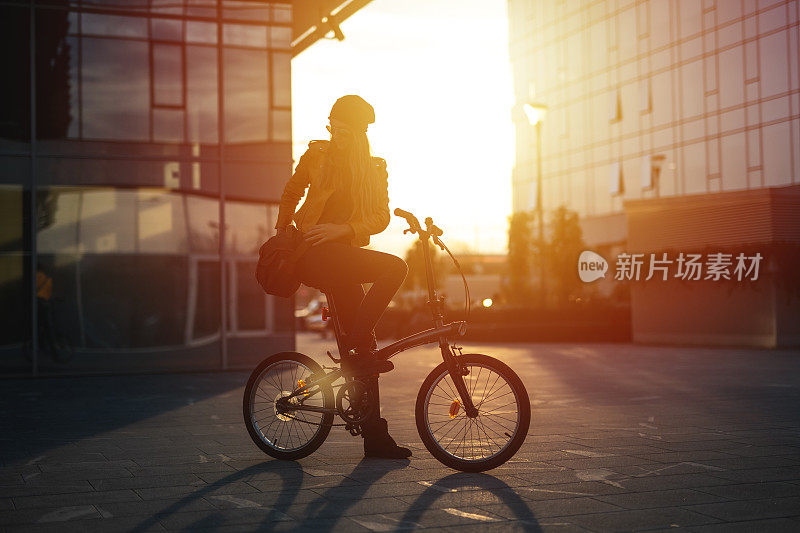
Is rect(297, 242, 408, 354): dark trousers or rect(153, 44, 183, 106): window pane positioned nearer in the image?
rect(297, 242, 408, 354): dark trousers

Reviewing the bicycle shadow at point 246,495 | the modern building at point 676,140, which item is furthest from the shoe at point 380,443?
the modern building at point 676,140

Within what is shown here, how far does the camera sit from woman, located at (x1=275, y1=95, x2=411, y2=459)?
222 inches

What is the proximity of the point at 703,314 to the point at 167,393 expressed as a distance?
50.5 feet

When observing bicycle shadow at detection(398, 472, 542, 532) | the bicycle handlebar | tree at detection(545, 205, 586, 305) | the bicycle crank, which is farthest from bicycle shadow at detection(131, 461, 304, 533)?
tree at detection(545, 205, 586, 305)

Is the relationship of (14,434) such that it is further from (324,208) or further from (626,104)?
(626,104)

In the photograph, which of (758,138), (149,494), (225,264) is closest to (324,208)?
(149,494)

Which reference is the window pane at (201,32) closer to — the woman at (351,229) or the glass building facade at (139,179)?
the glass building facade at (139,179)

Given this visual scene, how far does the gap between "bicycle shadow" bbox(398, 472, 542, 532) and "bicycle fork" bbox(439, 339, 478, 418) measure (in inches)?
13.1

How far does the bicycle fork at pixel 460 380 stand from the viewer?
17.8 feet

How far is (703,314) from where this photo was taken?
2322cm

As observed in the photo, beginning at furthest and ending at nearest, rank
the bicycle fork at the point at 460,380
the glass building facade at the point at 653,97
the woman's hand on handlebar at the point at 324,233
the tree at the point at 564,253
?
the tree at the point at 564,253 < the glass building facade at the point at 653,97 < the woman's hand on handlebar at the point at 324,233 < the bicycle fork at the point at 460,380

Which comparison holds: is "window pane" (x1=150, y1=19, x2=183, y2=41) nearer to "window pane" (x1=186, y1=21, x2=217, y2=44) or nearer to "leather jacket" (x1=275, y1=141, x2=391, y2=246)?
"window pane" (x1=186, y1=21, x2=217, y2=44)

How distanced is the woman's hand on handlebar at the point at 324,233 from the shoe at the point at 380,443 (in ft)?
3.58

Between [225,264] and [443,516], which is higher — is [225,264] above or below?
above
